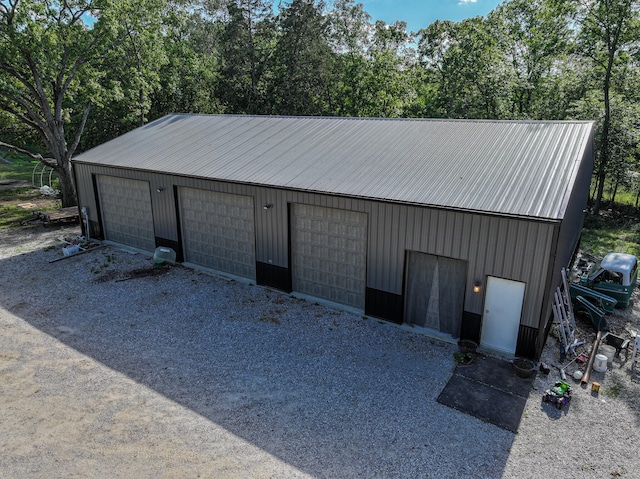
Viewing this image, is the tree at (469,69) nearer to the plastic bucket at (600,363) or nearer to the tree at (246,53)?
the tree at (246,53)

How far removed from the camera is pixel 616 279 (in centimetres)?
1077

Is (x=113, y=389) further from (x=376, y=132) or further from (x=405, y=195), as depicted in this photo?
(x=376, y=132)

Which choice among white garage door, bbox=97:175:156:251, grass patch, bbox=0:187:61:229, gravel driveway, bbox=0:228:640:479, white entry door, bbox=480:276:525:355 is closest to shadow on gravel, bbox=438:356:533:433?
gravel driveway, bbox=0:228:640:479

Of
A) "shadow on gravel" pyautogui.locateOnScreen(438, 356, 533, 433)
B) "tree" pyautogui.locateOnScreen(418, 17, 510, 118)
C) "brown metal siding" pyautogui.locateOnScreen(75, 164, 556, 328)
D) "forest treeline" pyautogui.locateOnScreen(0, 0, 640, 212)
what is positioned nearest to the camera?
"shadow on gravel" pyautogui.locateOnScreen(438, 356, 533, 433)

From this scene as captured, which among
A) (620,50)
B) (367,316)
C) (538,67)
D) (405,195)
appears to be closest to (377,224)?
(405,195)

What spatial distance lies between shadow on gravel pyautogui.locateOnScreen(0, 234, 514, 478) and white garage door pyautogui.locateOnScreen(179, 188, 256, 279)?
620mm

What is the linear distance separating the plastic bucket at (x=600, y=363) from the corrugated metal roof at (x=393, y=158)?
2.88 meters

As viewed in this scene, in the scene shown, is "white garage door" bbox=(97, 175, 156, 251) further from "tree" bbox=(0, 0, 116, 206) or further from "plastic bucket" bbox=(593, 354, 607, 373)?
"plastic bucket" bbox=(593, 354, 607, 373)

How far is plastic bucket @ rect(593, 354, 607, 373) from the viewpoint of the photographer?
806cm

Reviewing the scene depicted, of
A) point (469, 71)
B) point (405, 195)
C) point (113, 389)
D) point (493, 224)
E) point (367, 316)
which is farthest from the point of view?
point (469, 71)

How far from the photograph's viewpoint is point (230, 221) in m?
12.5

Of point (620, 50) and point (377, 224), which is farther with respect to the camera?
point (620, 50)

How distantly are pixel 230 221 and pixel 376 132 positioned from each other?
16.6 ft

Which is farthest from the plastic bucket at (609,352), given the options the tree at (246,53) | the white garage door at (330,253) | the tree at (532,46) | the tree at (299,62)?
the tree at (246,53)
